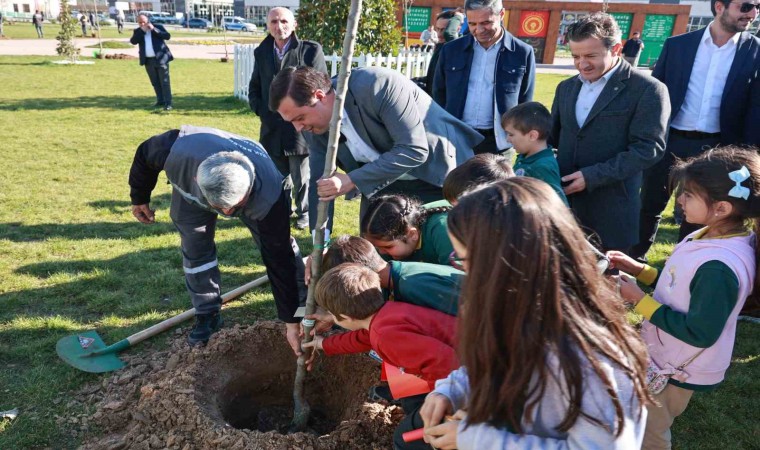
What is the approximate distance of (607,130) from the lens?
2971 millimetres

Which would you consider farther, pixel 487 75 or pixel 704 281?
pixel 487 75

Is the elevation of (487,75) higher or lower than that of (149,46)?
higher

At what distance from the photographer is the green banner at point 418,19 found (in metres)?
26.9

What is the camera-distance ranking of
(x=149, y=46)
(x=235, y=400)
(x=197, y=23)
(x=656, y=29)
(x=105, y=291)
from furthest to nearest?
(x=197, y=23), (x=656, y=29), (x=149, y=46), (x=105, y=291), (x=235, y=400)

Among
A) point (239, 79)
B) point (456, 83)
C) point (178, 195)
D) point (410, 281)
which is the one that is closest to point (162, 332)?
point (178, 195)

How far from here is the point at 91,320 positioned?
373cm

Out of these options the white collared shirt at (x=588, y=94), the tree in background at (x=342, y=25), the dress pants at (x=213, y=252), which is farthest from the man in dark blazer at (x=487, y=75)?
the tree in background at (x=342, y=25)

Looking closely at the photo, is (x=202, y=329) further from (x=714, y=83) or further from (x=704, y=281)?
(x=714, y=83)

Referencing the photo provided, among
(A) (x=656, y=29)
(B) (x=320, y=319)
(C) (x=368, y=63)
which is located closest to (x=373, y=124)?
(B) (x=320, y=319)

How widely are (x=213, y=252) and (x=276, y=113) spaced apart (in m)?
2.12

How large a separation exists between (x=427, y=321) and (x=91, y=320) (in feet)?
9.09

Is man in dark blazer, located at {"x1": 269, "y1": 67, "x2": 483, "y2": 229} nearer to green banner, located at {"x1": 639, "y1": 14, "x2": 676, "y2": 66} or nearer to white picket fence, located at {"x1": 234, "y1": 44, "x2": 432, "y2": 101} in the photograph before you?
white picket fence, located at {"x1": 234, "y1": 44, "x2": 432, "y2": 101}

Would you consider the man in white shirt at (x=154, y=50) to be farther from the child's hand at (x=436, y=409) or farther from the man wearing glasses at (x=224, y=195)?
the child's hand at (x=436, y=409)

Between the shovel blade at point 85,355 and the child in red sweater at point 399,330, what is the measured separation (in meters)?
1.79
